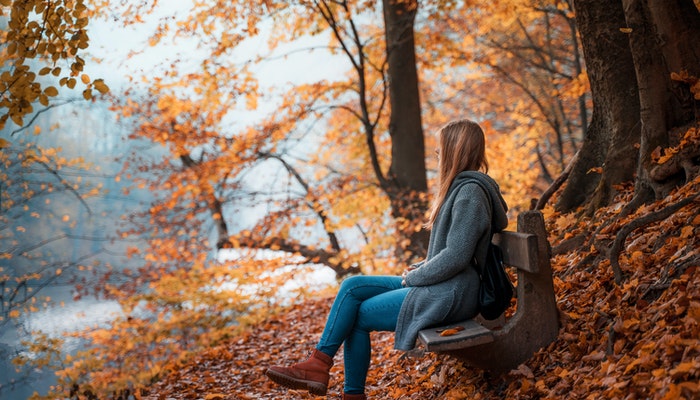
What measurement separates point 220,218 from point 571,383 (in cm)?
1232

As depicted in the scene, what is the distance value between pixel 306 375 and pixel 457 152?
1.48 metres

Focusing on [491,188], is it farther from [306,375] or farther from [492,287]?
[306,375]

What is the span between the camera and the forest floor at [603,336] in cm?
267

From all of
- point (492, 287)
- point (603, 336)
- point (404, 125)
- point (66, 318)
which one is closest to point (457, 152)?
point (492, 287)

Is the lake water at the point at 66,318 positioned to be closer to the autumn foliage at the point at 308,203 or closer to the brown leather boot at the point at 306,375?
the autumn foliage at the point at 308,203

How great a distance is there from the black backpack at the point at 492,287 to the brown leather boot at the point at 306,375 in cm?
93

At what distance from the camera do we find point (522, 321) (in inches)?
134

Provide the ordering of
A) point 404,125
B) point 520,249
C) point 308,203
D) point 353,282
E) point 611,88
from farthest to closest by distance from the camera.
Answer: point 308,203
point 404,125
point 611,88
point 353,282
point 520,249

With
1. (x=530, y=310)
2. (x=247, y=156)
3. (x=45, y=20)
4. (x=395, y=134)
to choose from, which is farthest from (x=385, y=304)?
(x=247, y=156)

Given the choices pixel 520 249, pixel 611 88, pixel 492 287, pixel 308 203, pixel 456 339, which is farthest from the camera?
pixel 308 203

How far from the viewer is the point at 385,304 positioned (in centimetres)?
358

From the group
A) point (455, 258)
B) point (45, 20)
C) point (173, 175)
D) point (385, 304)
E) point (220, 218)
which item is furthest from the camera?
point (220, 218)

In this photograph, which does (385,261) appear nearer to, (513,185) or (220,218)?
(513,185)

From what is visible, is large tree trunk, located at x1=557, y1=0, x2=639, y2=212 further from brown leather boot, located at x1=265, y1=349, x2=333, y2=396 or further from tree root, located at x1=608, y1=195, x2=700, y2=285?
brown leather boot, located at x1=265, y1=349, x2=333, y2=396
